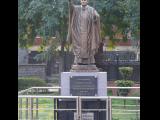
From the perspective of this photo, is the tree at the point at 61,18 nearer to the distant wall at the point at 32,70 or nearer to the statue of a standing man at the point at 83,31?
the distant wall at the point at 32,70

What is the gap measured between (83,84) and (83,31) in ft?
3.76

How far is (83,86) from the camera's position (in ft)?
29.0

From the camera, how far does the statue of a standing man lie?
941 cm

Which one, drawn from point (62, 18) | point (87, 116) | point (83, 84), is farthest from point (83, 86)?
point (62, 18)

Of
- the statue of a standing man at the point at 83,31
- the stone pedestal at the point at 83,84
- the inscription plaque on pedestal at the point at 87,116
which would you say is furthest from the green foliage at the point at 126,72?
the inscription plaque on pedestal at the point at 87,116

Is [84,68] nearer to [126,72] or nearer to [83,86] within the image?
[83,86]

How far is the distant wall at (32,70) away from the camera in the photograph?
80.3 feet

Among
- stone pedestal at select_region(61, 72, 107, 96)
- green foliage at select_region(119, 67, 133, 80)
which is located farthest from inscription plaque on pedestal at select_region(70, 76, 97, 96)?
green foliage at select_region(119, 67, 133, 80)

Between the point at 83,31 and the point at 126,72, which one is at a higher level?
the point at 83,31

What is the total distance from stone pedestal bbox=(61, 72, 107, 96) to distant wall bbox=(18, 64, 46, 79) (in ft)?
50.6

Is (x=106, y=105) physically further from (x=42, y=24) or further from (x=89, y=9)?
(x=42, y=24)

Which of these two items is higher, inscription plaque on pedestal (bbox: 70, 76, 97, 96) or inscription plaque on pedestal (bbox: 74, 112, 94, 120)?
inscription plaque on pedestal (bbox: 70, 76, 97, 96)

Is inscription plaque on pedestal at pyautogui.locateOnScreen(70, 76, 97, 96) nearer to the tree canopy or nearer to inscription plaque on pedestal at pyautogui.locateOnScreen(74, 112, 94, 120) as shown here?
inscription plaque on pedestal at pyautogui.locateOnScreen(74, 112, 94, 120)

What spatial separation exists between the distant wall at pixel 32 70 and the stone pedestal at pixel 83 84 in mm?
15432
